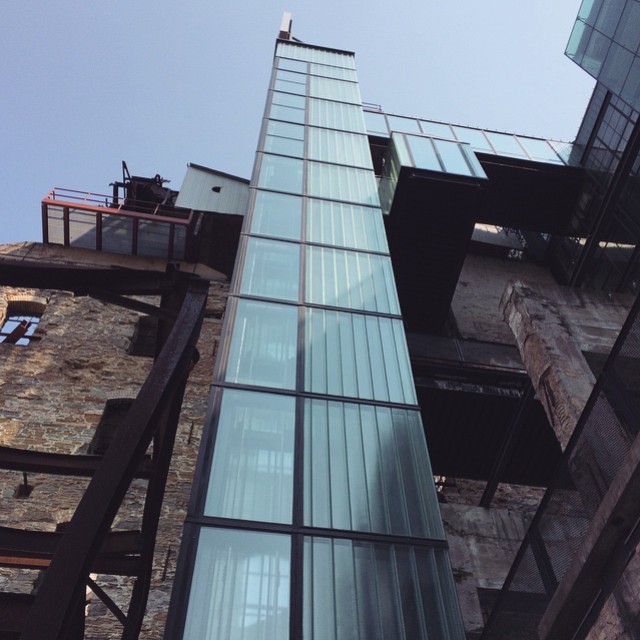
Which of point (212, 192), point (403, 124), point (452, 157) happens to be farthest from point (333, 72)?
point (452, 157)

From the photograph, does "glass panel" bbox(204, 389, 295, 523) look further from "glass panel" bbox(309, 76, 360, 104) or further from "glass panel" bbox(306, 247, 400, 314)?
"glass panel" bbox(309, 76, 360, 104)

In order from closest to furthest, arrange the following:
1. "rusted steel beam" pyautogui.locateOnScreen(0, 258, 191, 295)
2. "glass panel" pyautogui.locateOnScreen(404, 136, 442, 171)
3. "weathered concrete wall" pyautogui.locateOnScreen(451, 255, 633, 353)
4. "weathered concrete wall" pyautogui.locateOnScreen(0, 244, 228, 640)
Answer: "rusted steel beam" pyautogui.locateOnScreen(0, 258, 191, 295) < "weathered concrete wall" pyautogui.locateOnScreen(451, 255, 633, 353) < "weathered concrete wall" pyautogui.locateOnScreen(0, 244, 228, 640) < "glass panel" pyautogui.locateOnScreen(404, 136, 442, 171)

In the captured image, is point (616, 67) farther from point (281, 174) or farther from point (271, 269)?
point (271, 269)

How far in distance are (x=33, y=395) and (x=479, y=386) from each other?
9.62 m

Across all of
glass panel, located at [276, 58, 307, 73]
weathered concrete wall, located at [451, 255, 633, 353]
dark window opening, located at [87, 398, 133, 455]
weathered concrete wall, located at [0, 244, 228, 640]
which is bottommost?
dark window opening, located at [87, 398, 133, 455]

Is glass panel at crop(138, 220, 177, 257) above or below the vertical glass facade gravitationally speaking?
below

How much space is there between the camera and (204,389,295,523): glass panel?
24.7 feet

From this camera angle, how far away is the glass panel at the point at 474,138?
2122cm

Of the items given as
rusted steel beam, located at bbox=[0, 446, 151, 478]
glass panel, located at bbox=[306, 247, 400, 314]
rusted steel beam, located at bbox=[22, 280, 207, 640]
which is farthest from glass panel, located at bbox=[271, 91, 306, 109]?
rusted steel beam, located at bbox=[0, 446, 151, 478]

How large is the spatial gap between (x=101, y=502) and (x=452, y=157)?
1479 centimetres

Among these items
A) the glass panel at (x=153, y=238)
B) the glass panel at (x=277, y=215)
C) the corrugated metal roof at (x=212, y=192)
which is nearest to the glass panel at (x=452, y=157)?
the glass panel at (x=277, y=215)

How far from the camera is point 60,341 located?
54.8 feet

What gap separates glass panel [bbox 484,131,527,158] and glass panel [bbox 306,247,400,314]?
9.39m

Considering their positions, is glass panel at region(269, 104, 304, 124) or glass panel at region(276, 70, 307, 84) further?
glass panel at region(276, 70, 307, 84)
